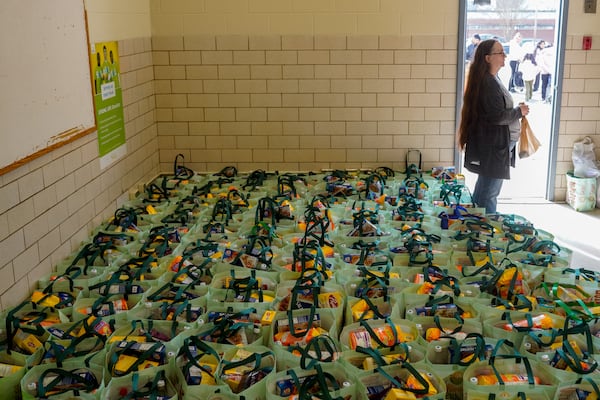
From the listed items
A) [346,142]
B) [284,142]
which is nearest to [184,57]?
[284,142]

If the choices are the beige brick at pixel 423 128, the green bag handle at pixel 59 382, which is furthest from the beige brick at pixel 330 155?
the green bag handle at pixel 59 382

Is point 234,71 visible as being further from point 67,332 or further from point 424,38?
point 67,332

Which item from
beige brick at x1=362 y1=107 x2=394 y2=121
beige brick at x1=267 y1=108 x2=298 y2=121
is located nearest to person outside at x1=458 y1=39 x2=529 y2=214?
beige brick at x1=362 y1=107 x2=394 y2=121

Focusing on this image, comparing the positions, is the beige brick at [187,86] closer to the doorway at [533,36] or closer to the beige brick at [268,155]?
the beige brick at [268,155]

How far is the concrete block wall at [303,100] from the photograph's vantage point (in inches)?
237

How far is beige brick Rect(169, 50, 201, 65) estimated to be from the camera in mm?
6016

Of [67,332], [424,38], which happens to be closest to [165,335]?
[67,332]

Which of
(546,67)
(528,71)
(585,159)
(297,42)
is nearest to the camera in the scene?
(297,42)

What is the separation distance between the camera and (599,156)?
666 centimetres

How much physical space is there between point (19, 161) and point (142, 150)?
7.57 feet

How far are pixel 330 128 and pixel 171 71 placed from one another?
160 centimetres

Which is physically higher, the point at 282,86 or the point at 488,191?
the point at 282,86

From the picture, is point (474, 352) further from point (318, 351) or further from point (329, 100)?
point (329, 100)

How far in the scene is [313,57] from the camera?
6.03 meters
